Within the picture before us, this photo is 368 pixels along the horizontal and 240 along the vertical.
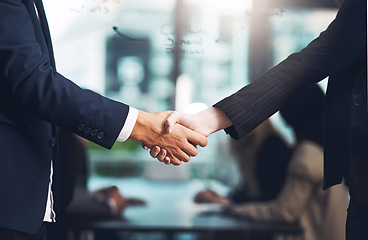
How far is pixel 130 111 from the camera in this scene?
1292 mm

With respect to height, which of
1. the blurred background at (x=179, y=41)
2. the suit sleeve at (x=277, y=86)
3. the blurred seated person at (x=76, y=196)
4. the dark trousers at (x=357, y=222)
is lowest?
the dark trousers at (x=357, y=222)

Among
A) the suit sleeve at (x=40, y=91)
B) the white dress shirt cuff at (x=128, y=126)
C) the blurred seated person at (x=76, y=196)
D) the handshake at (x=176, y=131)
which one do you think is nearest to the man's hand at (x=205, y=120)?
the handshake at (x=176, y=131)

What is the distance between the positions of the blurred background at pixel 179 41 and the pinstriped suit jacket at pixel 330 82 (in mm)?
416

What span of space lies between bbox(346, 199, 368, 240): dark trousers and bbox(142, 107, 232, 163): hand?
1.48ft

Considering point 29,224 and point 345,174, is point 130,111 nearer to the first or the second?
point 29,224

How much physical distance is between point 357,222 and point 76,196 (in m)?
1.54

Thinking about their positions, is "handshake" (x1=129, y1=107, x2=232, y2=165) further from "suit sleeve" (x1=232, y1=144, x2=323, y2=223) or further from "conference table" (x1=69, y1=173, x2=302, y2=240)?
"suit sleeve" (x1=232, y1=144, x2=323, y2=223)

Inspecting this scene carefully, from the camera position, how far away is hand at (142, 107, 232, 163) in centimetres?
142

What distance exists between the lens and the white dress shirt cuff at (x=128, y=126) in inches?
49.3

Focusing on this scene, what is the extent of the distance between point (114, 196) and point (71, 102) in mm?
1323

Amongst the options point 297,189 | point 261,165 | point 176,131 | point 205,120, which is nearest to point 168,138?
point 176,131

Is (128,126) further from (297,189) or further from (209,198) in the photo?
(209,198)

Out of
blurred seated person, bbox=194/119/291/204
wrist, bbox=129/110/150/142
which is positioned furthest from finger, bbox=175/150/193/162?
blurred seated person, bbox=194/119/291/204

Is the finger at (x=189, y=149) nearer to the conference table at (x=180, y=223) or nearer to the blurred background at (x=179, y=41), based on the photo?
the blurred background at (x=179, y=41)
